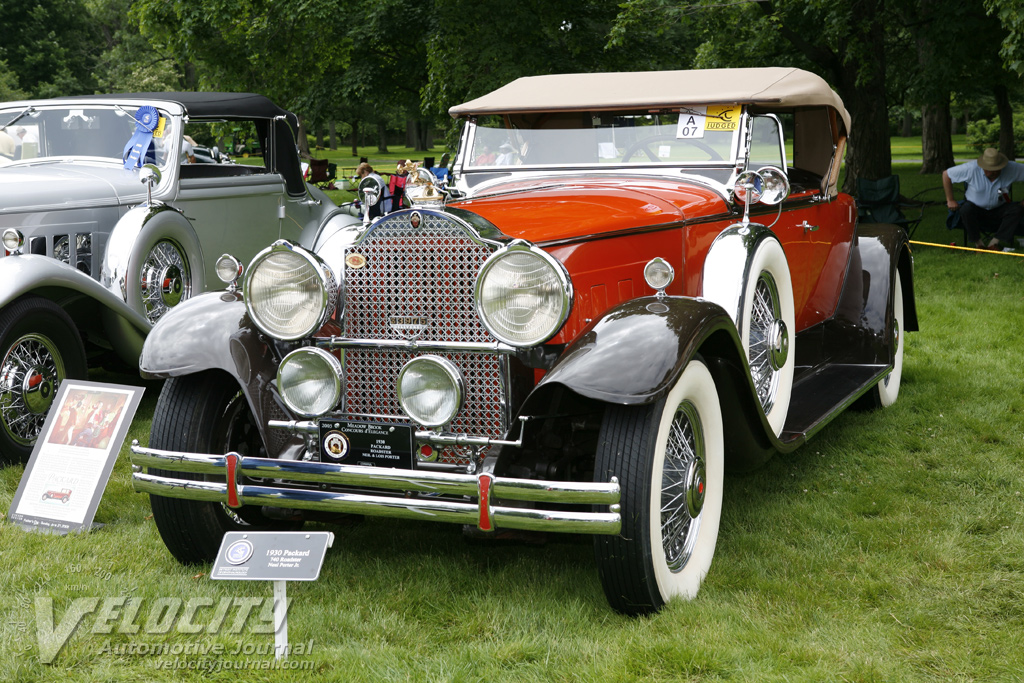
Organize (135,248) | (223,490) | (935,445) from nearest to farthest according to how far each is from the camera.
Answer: (223,490) → (935,445) → (135,248)

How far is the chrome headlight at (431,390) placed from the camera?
9.97 ft

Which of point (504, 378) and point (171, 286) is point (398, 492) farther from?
point (171, 286)

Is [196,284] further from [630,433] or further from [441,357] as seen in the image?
[630,433]

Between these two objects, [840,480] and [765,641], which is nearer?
[765,641]

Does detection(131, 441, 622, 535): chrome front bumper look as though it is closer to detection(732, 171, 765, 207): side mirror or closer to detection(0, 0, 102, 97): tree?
detection(732, 171, 765, 207): side mirror

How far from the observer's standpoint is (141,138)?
6.45 m

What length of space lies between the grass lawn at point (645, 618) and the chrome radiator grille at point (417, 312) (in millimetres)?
572

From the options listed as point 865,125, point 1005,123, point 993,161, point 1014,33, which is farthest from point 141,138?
point 1005,123

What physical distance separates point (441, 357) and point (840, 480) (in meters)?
2.33

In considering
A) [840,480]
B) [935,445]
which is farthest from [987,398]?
[840,480]

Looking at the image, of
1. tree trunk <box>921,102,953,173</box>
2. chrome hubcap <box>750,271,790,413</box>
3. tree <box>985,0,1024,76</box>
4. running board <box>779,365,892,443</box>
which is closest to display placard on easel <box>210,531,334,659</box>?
running board <box>779,365,892,443</box>

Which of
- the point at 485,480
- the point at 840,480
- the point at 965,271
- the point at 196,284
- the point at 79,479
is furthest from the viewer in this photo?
the point at 965,271

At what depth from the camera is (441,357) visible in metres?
3.09

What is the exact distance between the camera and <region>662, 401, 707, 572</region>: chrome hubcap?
3.15 m
